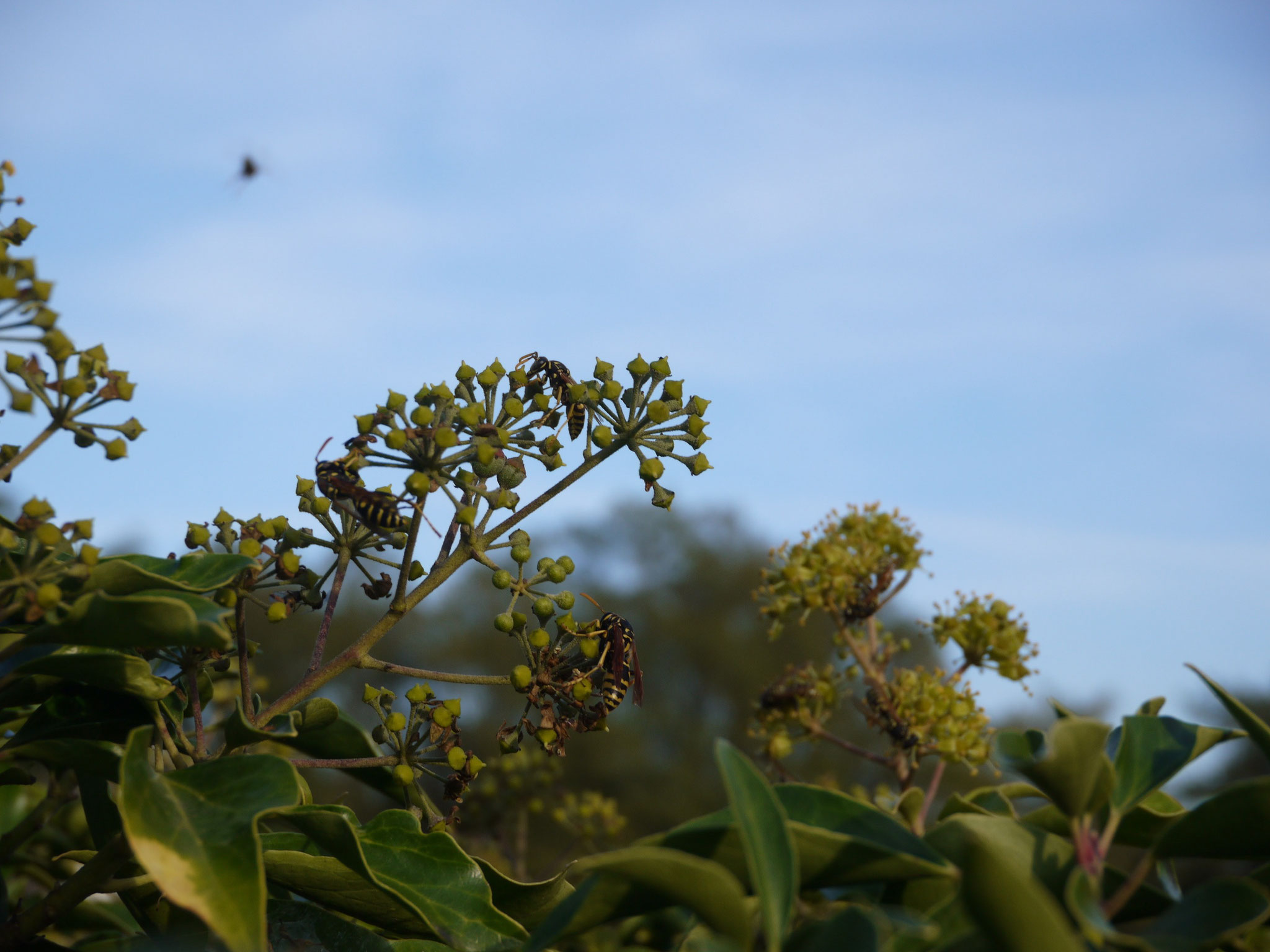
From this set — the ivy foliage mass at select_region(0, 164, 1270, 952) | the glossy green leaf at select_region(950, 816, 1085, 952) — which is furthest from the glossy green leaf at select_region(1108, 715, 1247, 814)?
the glossy green leaf at select_region(950, 816, 1085, 952)

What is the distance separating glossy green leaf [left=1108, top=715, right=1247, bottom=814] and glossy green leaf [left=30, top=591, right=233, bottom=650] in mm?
1376

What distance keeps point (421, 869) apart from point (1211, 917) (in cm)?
129

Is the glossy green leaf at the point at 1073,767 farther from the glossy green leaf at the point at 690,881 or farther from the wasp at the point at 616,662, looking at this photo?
the wasp at the point at 616,662

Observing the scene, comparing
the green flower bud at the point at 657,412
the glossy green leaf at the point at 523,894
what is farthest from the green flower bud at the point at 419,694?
the green flower bud at the point at 657,412

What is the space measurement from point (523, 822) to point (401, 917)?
4.18 meters

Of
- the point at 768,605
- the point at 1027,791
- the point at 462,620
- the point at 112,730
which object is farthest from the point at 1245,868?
the point at 462,620

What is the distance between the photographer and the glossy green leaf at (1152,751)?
1421mm

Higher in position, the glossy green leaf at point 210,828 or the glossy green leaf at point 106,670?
the glossy green leaf at point 106,670

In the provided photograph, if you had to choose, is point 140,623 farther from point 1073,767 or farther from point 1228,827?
point 1228,827

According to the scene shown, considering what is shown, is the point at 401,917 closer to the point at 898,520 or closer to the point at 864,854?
the point at 864,854

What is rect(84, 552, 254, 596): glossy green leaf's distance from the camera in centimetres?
160

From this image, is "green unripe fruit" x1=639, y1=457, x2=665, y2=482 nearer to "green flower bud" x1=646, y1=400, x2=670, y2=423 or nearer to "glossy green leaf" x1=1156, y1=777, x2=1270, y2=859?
"green flower bud" x1=646, y1=400, x2=670, y2=423

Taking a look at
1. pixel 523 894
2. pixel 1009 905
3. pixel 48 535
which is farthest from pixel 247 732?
pixel 1009 905

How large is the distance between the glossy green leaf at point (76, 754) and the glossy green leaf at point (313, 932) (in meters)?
0.43
